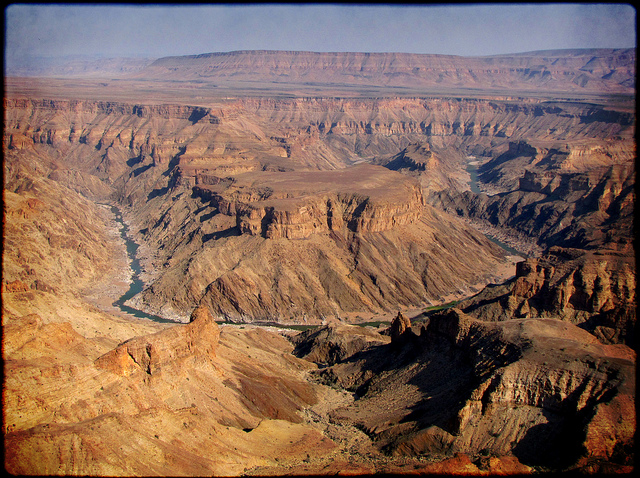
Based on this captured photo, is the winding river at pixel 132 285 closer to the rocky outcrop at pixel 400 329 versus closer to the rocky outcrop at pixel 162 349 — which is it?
the rocky outcrop at pixel 162 349

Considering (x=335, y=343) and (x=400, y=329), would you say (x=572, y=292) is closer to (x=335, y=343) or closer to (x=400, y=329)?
(x=400, y=329)

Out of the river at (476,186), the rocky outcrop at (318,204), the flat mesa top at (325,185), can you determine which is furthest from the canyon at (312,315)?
the river at (476,186)

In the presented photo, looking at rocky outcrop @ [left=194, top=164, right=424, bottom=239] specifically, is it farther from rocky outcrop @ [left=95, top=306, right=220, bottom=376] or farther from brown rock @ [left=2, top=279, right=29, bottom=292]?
brown rock @ [left=2, top=279, right=29, bottom=292]

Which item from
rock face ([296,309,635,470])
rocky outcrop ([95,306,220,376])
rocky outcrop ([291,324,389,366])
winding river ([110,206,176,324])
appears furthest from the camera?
winding river ([110,206,176,324])

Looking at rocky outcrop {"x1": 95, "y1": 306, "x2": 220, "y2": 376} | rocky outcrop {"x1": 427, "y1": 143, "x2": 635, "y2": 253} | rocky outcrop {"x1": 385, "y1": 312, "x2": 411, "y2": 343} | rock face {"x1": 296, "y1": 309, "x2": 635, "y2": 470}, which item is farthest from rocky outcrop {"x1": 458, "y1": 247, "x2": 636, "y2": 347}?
Answer: rocky outcrop {"x1": 95, "y1": 306, "x2": 220, "y2": 376}

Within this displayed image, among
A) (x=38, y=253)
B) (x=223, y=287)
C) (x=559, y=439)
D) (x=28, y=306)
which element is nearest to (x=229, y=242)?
(x=223, y=287)

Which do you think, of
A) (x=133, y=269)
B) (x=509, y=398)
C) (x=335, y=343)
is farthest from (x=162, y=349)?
(x=133, y=269)
